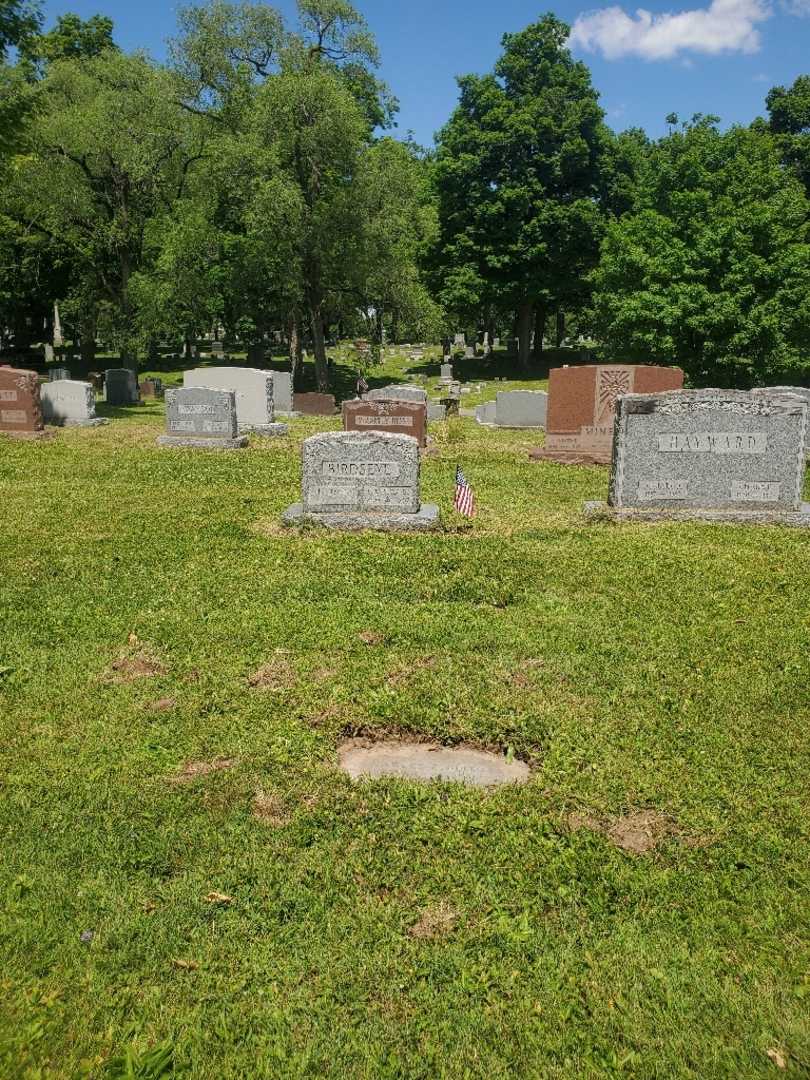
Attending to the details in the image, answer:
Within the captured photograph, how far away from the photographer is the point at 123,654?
620 cm

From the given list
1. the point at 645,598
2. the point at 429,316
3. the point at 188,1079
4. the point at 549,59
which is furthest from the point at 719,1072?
the point at 549,59

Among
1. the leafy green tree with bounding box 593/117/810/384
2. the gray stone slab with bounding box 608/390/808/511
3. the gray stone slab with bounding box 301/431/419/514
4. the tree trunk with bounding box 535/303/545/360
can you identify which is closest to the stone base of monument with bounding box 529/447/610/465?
the gray stone slab with bounding box 608/390/808/511

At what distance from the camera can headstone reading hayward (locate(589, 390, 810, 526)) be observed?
969 cm

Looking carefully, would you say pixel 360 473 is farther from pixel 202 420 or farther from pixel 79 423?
pixel 79 423

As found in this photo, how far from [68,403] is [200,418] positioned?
17.5ft

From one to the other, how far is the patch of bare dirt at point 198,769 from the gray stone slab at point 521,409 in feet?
59.9

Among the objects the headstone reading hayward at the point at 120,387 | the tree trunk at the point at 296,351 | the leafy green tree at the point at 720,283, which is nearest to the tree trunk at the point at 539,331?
the tree trunk at the point at 296,351

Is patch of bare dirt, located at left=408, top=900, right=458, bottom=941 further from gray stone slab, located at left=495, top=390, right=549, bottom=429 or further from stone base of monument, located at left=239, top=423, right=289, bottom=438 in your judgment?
gray stone slab, located at left=495, top=390, right=549, bottom=429

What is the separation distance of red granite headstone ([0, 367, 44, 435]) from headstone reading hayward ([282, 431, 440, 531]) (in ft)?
35.1

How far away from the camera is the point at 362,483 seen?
32.6ft

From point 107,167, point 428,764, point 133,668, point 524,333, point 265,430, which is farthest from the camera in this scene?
point 524,333

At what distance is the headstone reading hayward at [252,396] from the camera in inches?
773

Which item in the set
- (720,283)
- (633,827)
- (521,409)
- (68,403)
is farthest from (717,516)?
(68,403)

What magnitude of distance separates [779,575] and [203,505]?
24.9ft
